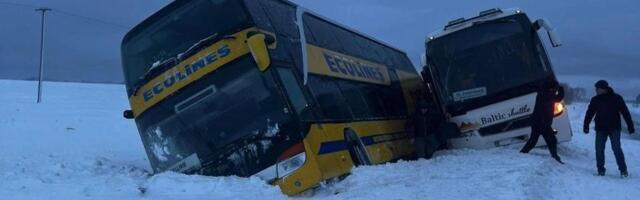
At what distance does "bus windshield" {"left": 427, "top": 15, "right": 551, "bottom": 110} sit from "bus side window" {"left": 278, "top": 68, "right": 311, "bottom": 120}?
18.3 ft

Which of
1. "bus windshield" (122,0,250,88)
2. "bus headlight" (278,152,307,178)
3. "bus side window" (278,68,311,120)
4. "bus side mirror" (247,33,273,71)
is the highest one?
"bus windshield" (122,0,250,88)

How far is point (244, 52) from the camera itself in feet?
29.3

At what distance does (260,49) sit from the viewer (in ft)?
28.5

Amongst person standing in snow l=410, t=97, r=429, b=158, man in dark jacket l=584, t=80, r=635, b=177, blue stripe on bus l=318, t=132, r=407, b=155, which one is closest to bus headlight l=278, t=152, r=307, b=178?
blue stripe on bus l=318, t=132, r=407, b=155

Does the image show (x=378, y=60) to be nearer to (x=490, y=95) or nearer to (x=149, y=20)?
(x=490, y=95)

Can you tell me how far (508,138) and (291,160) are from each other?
640 cm

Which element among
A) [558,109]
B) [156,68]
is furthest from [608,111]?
[156,68]

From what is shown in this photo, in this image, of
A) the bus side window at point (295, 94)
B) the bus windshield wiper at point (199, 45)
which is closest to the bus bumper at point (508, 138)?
the bus side window at point (295, 94)

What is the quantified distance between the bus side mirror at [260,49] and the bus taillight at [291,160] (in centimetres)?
109

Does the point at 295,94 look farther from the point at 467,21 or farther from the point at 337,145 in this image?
the point at 467,21

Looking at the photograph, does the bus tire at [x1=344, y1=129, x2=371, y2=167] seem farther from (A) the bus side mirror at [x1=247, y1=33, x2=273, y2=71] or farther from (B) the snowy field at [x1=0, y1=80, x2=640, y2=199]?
(A) the bus side mirror at [x1=247, y1=33, x2=273, y2=71]

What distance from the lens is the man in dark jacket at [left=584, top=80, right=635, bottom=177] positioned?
10.8 metres

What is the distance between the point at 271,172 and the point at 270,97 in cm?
96

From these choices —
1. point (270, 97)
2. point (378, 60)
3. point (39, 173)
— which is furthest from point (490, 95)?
point (39, 173)
